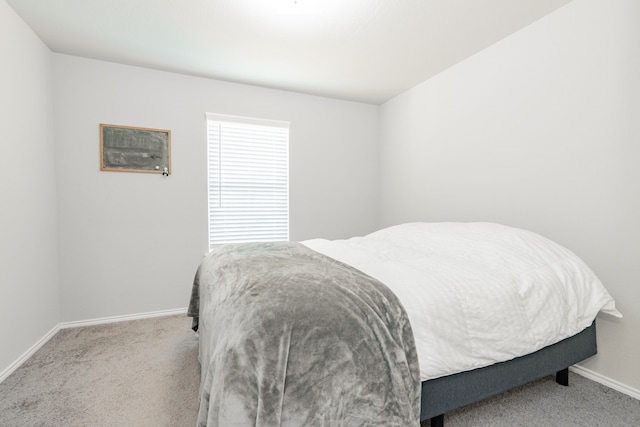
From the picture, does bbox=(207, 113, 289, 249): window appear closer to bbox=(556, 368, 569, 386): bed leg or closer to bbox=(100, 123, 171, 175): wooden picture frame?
Result: bbox=(100, 123, 171, 175): wooden picture frame

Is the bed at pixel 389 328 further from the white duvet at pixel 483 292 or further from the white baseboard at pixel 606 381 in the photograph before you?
the white baseboard at pixel 606 381

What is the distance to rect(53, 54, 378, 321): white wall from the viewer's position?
108 inches

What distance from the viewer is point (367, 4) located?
1.98 meters

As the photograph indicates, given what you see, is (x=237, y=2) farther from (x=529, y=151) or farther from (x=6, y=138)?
(x=529, y=151)

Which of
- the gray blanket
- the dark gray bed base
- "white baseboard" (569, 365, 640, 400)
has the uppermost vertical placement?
the gray blanket

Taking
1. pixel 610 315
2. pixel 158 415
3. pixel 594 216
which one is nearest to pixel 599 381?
pixel 610 315

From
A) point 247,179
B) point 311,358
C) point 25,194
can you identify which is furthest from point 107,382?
point 247,179

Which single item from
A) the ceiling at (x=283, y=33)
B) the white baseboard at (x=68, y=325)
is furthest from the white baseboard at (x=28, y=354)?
the ceiling at (x=283, y=33)

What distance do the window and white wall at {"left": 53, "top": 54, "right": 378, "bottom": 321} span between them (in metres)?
0.09

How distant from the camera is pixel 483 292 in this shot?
4.52ft

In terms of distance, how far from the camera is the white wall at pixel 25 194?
196 cm

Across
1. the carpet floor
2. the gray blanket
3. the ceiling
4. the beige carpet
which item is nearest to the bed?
the gray blanket

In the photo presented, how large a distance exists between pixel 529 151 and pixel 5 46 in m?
3.71

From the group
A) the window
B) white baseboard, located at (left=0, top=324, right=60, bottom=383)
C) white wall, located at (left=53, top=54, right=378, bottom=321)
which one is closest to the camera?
white baseboard, located at (left=0, top=324, right=60, bottom=383)
